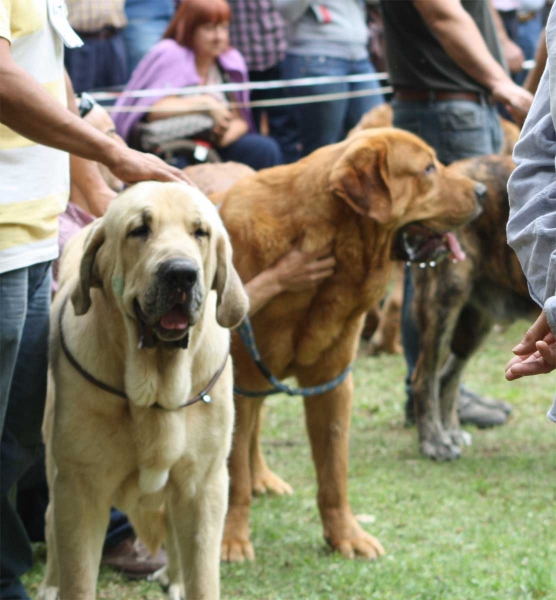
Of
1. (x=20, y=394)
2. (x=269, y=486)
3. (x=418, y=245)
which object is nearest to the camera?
(x=20, y=394)

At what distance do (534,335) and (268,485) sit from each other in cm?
320

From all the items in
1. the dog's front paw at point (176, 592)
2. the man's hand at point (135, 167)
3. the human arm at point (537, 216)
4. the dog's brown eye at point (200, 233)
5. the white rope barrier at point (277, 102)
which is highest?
the human arm at point (537, 216)

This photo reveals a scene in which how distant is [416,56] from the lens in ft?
19.2

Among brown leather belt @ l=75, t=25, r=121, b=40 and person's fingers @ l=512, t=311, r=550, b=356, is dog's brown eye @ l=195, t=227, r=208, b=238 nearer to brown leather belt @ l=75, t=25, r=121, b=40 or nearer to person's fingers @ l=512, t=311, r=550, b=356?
person's fingers @ l=512, t=311, r=550, b=356

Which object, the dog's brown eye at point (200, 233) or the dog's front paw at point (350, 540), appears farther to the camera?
the dog's front paw at point (350, 540)

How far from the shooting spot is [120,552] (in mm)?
4312

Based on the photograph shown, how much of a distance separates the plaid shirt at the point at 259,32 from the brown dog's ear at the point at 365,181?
14.1 ft

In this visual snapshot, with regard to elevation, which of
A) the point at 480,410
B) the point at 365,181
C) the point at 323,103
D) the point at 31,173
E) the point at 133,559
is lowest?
the point at 480,410

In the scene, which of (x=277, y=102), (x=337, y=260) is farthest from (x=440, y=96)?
(x=277, y=102)

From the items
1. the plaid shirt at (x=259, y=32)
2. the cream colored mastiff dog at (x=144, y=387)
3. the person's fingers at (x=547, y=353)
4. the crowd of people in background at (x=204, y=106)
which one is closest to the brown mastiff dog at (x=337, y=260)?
the crowd of people in background at (x=204, y=106)

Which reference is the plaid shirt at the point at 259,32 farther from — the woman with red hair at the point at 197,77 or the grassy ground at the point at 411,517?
the grassy ground at the point at 411,517

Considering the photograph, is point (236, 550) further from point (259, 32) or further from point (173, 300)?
point (259, 32)

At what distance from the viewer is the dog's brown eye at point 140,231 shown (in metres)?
3.12

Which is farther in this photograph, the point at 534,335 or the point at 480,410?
the point at 480,410
